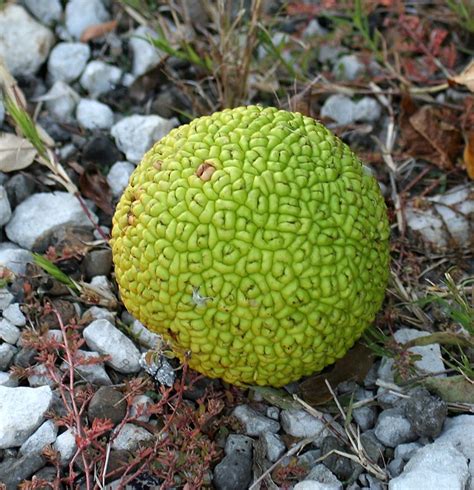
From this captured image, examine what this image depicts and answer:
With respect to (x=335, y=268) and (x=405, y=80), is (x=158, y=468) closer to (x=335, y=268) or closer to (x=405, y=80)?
(x=335, y=268)

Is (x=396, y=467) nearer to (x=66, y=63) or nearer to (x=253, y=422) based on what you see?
(x=253, y=422)

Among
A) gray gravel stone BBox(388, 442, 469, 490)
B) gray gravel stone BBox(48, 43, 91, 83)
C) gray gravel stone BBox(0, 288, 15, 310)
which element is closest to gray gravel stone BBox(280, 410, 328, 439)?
gray gravel stone BBox(388, 442, 469, 490)

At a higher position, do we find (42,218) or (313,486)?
(42,218)

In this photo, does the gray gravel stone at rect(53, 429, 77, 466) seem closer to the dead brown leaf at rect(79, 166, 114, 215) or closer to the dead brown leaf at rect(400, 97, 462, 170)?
the dead brown leaf at rect(79, 166, 114, 215)

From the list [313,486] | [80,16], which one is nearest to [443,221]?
[313,486]

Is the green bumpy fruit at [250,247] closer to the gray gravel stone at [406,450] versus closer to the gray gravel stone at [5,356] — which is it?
the gray gravel stone at [406,450]

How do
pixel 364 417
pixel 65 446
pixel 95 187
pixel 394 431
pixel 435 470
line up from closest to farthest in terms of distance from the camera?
pixel 435 470, pixel 65 446, pixel 394 431, pixel 364 417, pixel 95 187

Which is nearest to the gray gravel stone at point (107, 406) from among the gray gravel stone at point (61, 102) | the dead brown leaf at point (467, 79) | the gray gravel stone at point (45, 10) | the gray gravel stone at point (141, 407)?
the gray gravel stone at point (141, 407)
